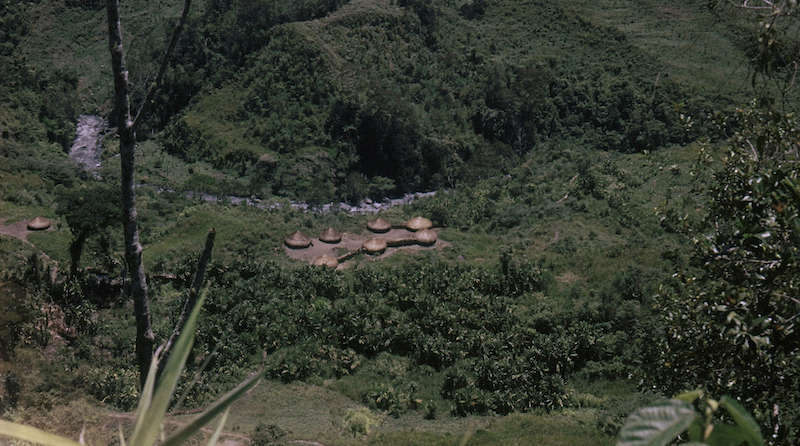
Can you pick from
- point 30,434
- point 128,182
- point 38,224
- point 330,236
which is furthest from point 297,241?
point 30,434

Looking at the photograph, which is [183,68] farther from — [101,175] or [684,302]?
[684,302]

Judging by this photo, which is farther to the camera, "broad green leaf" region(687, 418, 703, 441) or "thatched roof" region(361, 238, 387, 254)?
"thatched roof" region(361, 238, 387, 254)

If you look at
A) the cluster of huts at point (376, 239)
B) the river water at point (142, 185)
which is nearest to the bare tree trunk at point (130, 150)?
the cluster of huts at point (376, 239)

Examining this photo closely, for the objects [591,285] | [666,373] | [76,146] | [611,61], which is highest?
[666,373]

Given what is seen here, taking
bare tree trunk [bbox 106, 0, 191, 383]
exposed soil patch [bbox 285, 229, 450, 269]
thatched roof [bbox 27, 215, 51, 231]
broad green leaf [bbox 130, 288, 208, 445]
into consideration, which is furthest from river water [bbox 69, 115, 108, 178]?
broad green leaf [bbox 130, 288, 208, 445]

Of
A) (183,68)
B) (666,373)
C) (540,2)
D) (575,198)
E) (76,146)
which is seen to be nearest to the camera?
(666,373)

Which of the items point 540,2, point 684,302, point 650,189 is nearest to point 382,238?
point 650,189

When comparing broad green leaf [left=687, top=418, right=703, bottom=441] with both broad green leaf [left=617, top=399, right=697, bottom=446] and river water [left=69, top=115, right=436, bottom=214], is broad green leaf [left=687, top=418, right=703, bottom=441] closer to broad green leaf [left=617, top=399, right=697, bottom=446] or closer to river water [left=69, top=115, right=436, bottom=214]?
broad green leaf [left=617, top=399, right=697, bottom=446]

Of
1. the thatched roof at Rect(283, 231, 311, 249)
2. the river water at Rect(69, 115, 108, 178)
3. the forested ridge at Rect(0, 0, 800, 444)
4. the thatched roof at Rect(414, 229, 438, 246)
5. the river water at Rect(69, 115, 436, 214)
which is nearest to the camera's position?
the forested ridge at Rect(0, 0, 800, 444)
